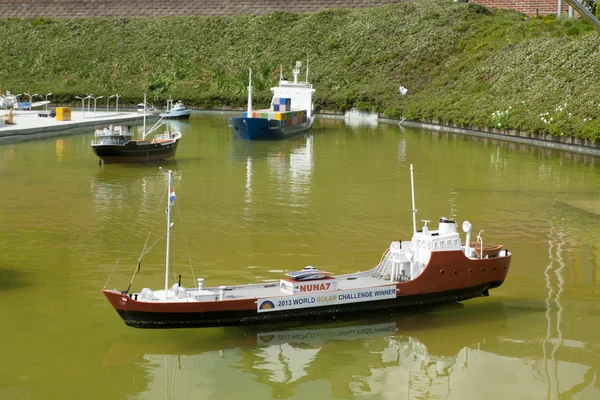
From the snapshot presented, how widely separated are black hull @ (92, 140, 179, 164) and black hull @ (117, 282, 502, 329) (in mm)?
29472

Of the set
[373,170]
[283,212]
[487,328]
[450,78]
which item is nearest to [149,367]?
[487,328]

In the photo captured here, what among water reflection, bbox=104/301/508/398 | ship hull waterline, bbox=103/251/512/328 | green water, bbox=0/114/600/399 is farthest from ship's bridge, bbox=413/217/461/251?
water reflection, bbox=104/301/508/398

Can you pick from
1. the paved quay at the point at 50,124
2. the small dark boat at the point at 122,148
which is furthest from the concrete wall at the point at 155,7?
the small dark boat at the point at 122,148

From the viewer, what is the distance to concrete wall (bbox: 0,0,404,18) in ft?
376

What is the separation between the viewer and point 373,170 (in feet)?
159

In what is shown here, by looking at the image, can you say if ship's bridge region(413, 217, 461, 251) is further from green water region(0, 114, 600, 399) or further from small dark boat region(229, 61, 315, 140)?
small dark boat region(229, 61, 315, 140)

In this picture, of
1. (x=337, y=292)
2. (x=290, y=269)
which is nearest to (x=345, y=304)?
(x=337, y=292)

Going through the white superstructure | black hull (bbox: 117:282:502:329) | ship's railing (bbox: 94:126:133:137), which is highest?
the white superstructure

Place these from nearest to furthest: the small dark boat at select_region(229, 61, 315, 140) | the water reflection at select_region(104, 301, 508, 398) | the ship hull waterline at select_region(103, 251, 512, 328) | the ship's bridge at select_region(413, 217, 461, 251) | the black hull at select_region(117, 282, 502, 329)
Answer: the water reflection at select_region(104, 301, 508, 398) < the ship hull waterline at select_region(103, 251, 512, 328) < the black hull at select_region(117, 282, 502, 329) < the ship's bridge at select_region(413, 217, 461, 251) < the small dark boat at select_region(229, 61, 315, 140)

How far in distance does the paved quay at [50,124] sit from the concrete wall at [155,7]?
33479mm

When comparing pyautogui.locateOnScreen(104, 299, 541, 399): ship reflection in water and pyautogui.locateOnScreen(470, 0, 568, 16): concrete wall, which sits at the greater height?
pyautogui.locateOnScreen(470, 0, 568, 16): concrete wall

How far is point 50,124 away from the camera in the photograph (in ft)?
224

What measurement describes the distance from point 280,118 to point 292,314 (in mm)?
48748

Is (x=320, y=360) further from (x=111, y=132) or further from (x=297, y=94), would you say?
(x=297, y=94)
